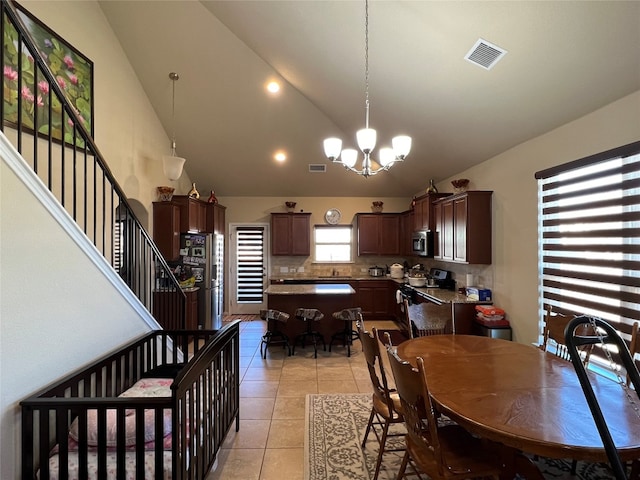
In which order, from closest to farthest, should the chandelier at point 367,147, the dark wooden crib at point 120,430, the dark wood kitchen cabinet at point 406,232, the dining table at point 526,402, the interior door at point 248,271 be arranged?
1. the dining table at point 526,402
2. the dark wooden crib at point 120,430
3. the chandelier at point 367,147
4. the dark wood kitchen cabinet at point 406,232
5. the interior door at point 248,271

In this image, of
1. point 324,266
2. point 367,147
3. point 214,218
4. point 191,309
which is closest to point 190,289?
point 191,309

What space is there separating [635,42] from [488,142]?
73.7 inches

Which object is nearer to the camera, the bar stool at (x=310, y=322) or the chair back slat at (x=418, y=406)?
the chair back slat at (x=418, y=406)

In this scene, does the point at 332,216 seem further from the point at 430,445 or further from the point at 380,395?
the point at 430,445

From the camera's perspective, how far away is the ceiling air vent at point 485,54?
274 centimetres

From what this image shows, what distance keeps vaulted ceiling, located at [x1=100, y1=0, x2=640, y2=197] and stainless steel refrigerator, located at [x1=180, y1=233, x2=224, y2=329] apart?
1700 millimetres

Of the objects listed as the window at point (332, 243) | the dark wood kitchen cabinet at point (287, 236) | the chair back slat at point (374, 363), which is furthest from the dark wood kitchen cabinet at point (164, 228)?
the chair back slat at point (374, 363)

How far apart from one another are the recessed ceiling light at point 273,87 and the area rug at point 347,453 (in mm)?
4601

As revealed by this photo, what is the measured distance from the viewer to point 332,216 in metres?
7.67

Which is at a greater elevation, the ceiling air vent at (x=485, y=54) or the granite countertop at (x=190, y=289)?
the ceiling air vent at (x=485, y=54)

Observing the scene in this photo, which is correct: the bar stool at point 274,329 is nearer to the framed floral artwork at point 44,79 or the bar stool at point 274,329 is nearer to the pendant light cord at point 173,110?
the framed floral artwork at point 44,79

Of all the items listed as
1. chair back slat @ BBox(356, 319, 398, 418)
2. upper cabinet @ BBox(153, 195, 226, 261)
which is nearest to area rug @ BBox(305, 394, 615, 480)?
chair back slat @ BBox(356, 319, 398, 418)

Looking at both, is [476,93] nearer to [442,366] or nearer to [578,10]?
[578,10]

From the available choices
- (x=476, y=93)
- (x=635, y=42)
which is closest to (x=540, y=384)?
(x=635, y=42)
